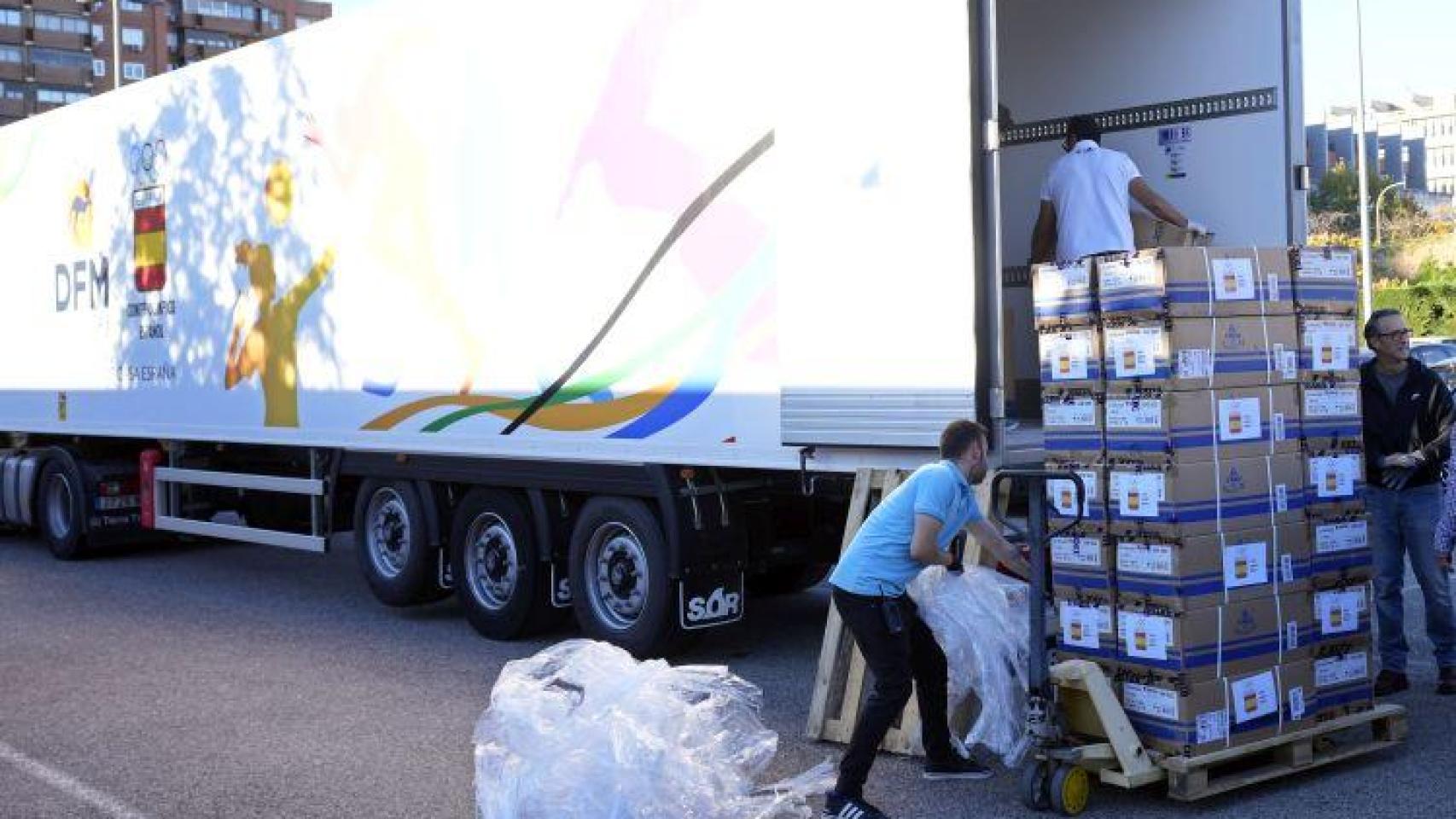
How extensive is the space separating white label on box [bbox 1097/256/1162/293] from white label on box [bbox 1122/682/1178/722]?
1.51 m

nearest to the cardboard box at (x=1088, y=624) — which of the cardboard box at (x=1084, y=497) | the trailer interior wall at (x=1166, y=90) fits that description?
the cardboard box at (x=1084, y=497)

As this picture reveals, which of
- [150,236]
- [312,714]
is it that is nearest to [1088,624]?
[312,714]

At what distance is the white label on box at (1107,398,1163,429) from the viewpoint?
5.99 meters

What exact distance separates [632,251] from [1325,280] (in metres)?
3.55

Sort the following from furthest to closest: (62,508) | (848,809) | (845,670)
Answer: (62,508), (845,670), (848,809)

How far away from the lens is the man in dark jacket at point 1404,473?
741 centimetres

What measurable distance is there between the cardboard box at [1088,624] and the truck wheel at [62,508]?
10715mm

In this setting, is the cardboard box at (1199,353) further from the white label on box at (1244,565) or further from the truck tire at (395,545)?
the truck tire at (395,545)

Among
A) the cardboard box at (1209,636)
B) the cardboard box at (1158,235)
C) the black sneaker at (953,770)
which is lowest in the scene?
the black sneaker at (953,770)

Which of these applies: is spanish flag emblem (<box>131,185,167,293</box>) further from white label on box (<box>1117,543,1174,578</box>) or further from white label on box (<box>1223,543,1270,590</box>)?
white label on box (<box>1223,543,1270,590</box>)

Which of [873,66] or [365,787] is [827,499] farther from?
[365,787]

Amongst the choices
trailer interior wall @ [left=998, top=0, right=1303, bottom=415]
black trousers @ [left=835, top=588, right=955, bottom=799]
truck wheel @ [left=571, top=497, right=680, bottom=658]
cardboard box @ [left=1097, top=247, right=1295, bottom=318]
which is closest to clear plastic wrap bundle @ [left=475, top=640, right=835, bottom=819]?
black trousers @ [left=835, top=588, right=955, bottom=799]

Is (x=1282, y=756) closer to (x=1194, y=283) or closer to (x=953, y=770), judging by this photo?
(x=953, y=770)

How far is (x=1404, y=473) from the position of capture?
7406 mm
